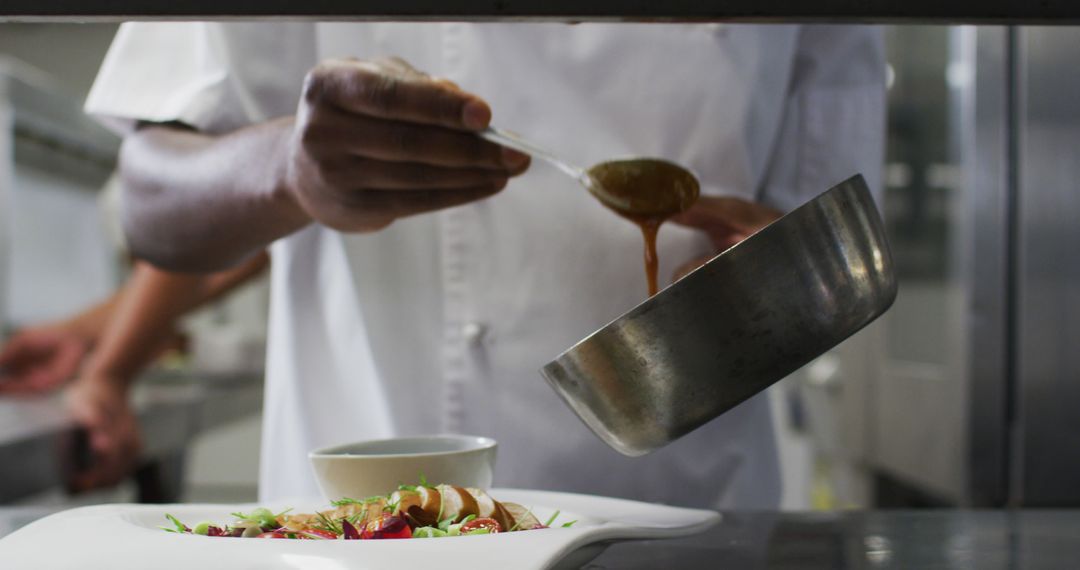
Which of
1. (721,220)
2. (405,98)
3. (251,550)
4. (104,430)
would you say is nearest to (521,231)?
(721,220)

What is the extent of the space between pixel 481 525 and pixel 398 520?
0.16 ft

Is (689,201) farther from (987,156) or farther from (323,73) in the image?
(987,156)

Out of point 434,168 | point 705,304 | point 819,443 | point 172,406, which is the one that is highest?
point 434,168

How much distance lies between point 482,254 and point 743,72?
35cm

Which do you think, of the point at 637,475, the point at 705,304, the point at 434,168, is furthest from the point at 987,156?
the point at 705,304

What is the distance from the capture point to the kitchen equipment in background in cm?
59

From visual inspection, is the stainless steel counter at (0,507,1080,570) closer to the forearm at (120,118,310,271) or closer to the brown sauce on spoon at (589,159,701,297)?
the brown sauce on spoon at (589,159,701,297)

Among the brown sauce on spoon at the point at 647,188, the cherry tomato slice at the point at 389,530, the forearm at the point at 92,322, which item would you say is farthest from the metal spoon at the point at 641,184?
the forearm at the point at 92,322

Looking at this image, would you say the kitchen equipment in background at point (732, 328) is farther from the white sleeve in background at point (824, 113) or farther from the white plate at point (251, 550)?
the white sleeve in background at point (824, 113)

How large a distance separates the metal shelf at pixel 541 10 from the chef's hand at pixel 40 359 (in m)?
1.98

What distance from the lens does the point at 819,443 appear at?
2916 millimetres

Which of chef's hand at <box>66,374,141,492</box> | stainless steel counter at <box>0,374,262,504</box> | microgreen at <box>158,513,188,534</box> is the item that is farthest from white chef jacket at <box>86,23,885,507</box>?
chef's hand at <box>66,374,141,492</box>

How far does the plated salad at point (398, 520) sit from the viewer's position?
24.1 inches

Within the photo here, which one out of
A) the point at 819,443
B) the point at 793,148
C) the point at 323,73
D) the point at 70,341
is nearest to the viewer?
the point at 323,73
